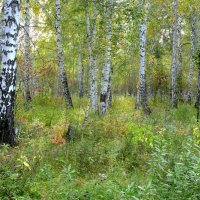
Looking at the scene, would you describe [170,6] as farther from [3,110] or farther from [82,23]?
[3,110]

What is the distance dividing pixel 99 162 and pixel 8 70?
3123 mm

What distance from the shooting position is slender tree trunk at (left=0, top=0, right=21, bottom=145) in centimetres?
799

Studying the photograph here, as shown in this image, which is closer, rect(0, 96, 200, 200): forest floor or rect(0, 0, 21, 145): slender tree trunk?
rect(0, 96, 200, 200): forest floor

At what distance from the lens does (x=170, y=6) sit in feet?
82.3

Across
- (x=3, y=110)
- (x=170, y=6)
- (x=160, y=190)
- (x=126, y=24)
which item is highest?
(x=170, y=6)

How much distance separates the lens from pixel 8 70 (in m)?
8.05

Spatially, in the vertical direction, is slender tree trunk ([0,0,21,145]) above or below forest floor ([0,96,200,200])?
above

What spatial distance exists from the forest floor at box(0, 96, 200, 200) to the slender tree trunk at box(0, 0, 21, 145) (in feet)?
1.79

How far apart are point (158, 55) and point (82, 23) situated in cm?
967

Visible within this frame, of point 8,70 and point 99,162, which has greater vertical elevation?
point 8,70

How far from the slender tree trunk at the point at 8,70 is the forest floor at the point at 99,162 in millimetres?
546

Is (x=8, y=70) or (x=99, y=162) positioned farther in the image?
(x=8, y=70)

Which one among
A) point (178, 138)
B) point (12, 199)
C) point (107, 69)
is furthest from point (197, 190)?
point (107, 69)

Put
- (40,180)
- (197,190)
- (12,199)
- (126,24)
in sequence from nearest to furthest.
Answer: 1. (197,190)
2. (12,199)
3. (40,180)
4. (126,24)
